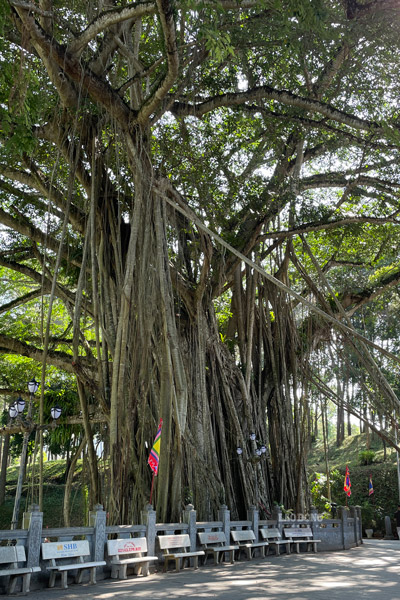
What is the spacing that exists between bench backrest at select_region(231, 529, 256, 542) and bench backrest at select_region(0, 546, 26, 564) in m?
3.46

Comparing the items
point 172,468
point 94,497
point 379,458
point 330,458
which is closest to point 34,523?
point 172,468

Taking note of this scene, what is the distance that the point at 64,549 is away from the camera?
4770 millimetres

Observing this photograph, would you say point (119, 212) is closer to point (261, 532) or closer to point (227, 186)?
point (227, 186)

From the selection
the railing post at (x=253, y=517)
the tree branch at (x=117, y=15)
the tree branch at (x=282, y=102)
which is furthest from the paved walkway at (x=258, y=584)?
the tree branch at (x=282, y=102)

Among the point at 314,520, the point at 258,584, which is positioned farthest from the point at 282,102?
the point at 314,520

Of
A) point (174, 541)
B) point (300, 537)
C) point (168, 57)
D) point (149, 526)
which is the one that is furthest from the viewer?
point (300, 537)

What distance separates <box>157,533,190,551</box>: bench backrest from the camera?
589 centimetres

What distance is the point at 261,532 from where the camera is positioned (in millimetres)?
7770

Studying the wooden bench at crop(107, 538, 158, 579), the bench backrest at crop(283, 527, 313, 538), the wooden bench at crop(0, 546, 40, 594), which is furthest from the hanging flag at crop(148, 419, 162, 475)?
the bench backrest at crop(283, 527, 313, 538)

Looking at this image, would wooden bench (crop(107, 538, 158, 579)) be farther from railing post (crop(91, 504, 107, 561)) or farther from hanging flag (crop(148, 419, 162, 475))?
hanging flag (crop(148, 419, 162, 475))

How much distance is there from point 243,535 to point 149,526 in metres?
2.04

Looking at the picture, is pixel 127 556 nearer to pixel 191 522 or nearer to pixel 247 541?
pixel 191 522

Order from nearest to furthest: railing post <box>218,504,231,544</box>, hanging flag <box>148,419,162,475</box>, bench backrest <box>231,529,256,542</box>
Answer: hanging flag <box>148,419,162,475</box>
railing post <box>218,504,231,544</box>
bench backrest <box>231,529,256,542</box>

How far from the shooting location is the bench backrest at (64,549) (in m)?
4.59
